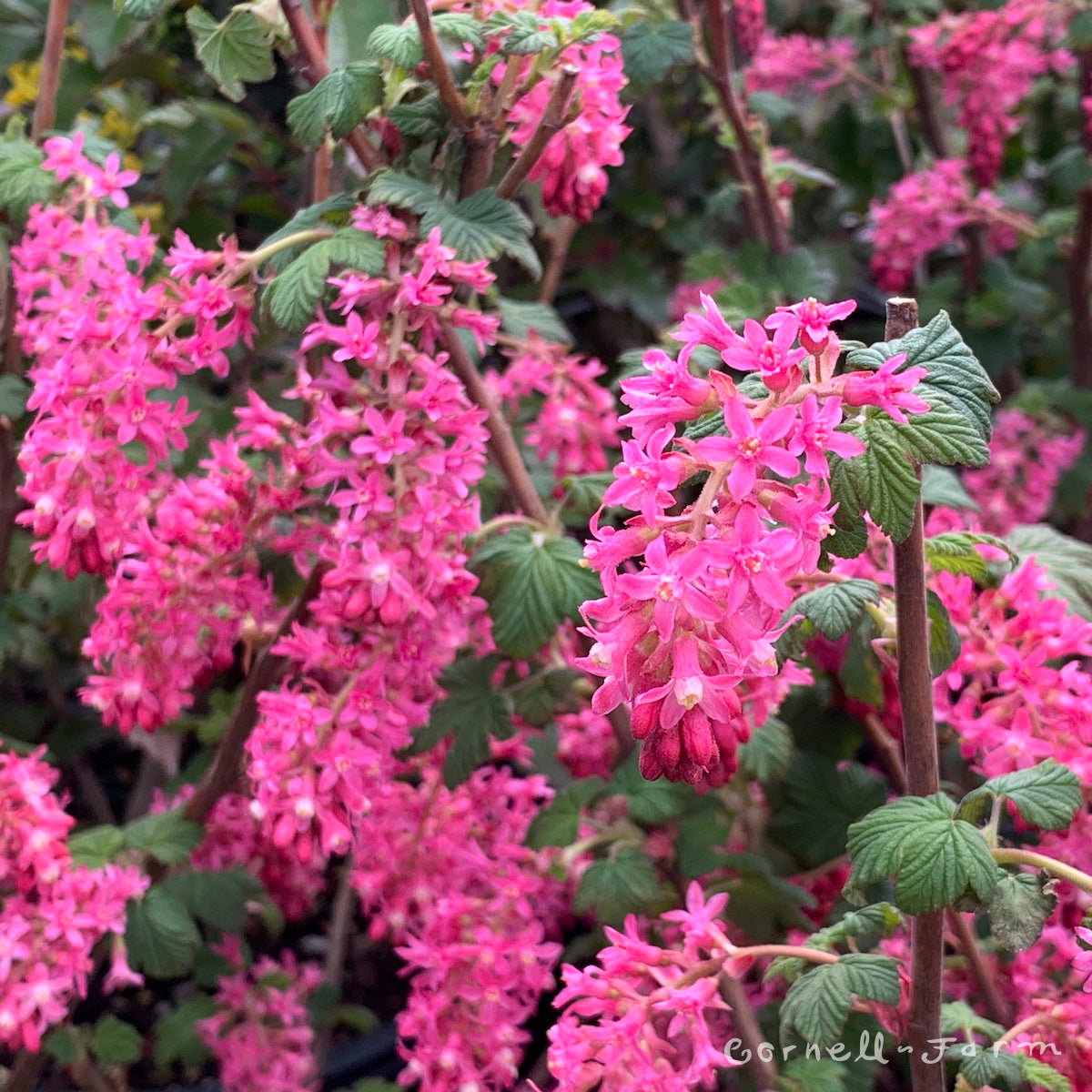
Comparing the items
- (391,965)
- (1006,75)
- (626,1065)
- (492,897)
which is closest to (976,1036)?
(626,1065)

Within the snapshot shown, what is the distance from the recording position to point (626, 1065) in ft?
2.58

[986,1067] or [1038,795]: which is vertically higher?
[1038,795]

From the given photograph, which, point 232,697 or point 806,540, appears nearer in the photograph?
point 806,540

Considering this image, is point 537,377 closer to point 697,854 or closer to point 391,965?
point 697,854

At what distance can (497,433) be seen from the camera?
110 centimetres

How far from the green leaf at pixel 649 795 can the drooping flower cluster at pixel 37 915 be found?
50 cm

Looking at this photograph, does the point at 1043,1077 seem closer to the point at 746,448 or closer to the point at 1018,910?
the point at 1018,910

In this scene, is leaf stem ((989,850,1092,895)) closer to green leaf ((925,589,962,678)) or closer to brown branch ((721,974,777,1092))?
green leaf ((925,589,962,678))

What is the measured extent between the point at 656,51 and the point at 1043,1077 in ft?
3.89

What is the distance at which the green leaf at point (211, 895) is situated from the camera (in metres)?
1.35

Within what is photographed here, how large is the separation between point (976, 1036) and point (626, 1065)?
30cm

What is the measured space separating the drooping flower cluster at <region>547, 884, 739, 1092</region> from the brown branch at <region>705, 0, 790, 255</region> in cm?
107

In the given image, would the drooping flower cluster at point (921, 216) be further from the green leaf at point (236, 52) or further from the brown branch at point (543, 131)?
the green leaf at point (236, 52)

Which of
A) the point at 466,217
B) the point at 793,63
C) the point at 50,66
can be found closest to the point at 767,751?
the point at 466,217
